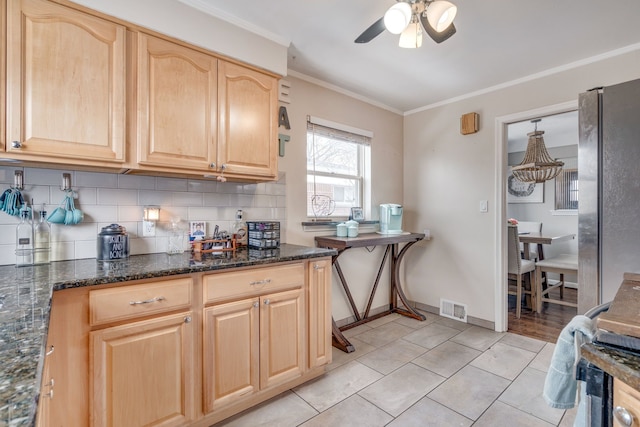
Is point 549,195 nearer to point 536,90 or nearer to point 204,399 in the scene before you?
point 536,90

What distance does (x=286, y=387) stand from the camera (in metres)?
1.93

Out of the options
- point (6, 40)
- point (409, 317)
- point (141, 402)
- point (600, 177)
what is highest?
point (6, 40)

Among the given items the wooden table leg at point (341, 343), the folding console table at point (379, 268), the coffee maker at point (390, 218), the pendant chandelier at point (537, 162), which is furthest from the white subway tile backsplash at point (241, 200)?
the pendant chandelier at point (537, 162)

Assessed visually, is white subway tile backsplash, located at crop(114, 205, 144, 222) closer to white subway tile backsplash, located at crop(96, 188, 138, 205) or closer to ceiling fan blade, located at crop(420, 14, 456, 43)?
white subway tile backsplash, located at crop(96, 188, 138, 205)

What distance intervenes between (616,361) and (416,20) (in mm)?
1726

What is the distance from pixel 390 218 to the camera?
125 inches

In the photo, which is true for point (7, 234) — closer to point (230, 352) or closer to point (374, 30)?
point (230, 352)

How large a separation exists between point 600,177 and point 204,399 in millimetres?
2165

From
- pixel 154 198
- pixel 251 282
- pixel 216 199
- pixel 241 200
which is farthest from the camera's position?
pixel 241 200

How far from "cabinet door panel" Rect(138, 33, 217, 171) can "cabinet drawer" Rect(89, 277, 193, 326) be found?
0.68 m

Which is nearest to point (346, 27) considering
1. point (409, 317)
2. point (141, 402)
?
point (141, 402)

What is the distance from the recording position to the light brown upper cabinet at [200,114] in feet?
5.48

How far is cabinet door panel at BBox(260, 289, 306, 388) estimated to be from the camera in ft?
5.87

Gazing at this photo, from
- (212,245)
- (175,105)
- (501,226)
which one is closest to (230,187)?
(212,245)
